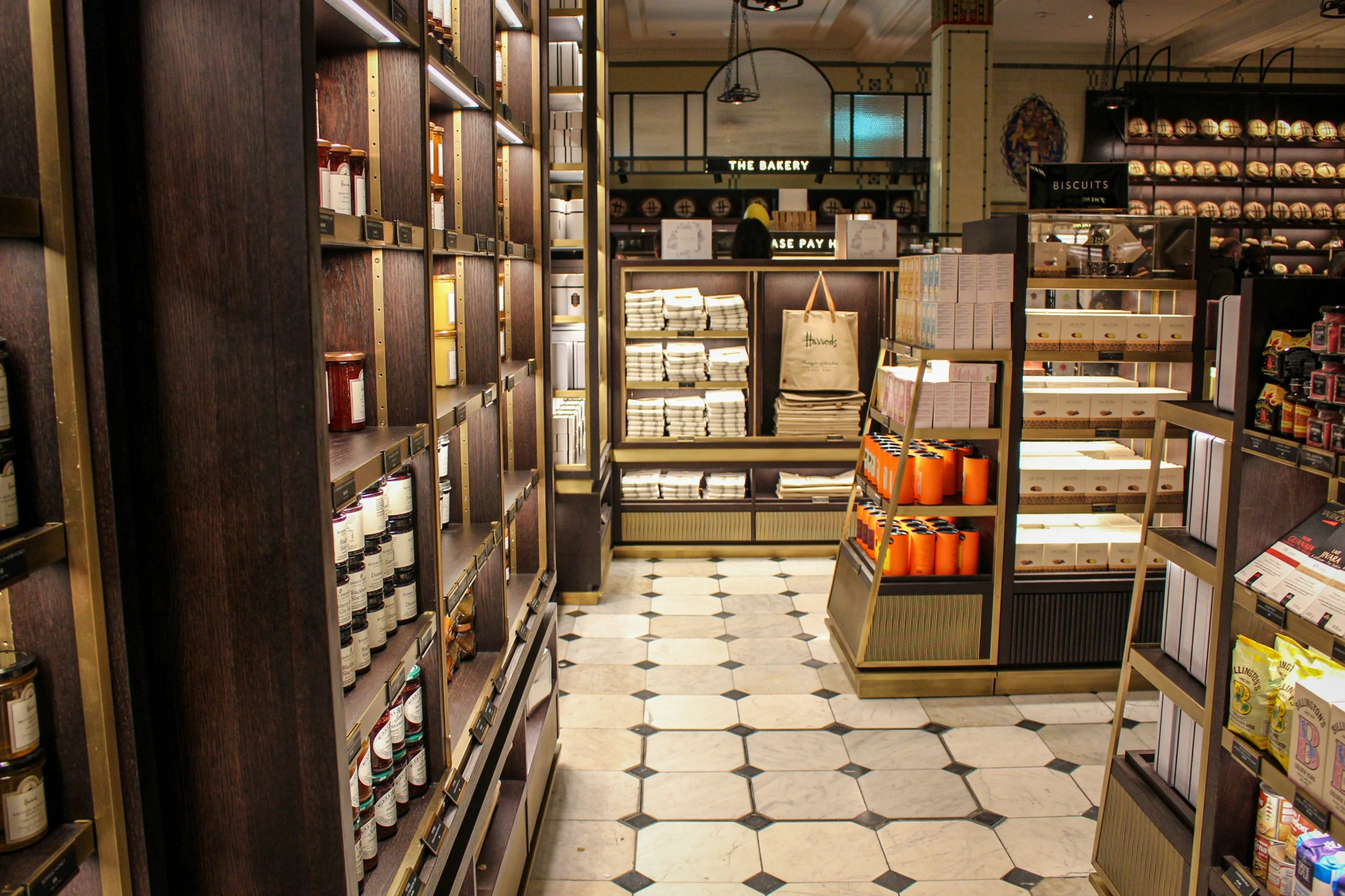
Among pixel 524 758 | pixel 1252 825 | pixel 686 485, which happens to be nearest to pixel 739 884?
pixel 524 758

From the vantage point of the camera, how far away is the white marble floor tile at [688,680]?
4.61 metres

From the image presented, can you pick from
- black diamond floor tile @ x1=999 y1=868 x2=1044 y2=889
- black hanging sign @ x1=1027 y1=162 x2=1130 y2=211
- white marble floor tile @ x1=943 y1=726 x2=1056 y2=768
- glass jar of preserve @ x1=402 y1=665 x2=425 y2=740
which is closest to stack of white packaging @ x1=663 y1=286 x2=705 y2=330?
black hanging sign @ x1=1027 y1=162 x2=1130 y2=211

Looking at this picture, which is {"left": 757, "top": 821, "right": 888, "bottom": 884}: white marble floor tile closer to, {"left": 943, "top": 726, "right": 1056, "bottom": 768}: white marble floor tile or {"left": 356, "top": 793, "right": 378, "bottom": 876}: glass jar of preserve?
{"left": 943, "top": 726, "right": 1056, "bottom": 768}: white marble floor tile

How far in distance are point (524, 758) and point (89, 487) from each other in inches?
82.2

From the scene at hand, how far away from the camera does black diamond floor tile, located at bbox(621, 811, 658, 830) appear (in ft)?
11.4

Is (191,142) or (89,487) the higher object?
(191,142)

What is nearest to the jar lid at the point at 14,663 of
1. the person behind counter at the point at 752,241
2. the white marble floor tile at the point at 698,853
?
the white marble floor tile at the point at 698,853

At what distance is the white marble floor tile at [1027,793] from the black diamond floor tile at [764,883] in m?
0.91

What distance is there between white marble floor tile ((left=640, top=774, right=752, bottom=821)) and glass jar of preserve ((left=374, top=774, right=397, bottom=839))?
180 cm

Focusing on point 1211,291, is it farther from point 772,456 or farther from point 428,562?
point 428,562

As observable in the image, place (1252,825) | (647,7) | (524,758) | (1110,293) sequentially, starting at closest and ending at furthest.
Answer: (1252,825) → (524,758) → (1110,293) → (647,7)

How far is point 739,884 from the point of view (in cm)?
313

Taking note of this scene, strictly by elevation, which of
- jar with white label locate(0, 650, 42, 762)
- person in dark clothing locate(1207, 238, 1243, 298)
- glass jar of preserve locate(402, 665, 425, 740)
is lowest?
glass jar of preserve locate(402, 665, 425, 740)

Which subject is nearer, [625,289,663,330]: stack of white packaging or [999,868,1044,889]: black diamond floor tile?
[999,868,1044,889]: black diamond floor tile
